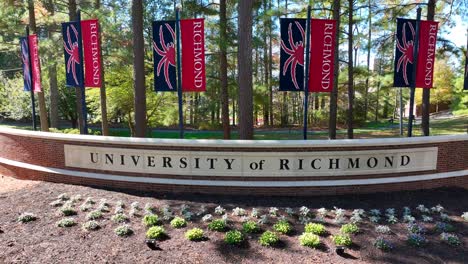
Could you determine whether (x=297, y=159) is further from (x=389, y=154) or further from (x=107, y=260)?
(x=107, y=260)

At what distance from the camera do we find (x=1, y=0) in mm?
14453

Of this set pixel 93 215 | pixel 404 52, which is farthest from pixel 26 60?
pixel 404 52

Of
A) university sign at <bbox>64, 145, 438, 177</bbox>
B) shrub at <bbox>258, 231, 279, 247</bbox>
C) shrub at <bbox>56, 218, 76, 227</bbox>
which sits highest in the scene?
university sign at <bbox>64, 145, 438, 177</bbox>

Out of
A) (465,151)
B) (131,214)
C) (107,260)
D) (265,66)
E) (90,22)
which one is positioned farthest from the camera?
(265,66)

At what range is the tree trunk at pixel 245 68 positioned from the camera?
354 inches

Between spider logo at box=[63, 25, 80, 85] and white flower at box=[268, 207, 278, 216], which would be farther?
spider logo at box=[63, 25, 80, 85]

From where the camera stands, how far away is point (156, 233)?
18.6 feet

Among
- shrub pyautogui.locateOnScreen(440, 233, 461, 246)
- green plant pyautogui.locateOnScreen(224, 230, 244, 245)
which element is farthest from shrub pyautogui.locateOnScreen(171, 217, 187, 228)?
shrub pyautogui.locateOnScreen(440, 233, 461, 246)

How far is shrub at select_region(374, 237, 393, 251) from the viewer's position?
5387mm

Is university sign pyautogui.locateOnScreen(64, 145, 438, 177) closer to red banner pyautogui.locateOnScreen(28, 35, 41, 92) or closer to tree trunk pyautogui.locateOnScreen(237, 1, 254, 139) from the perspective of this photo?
tree trunk pyautogui.locateOnScreen(237, 1, 254, 139)

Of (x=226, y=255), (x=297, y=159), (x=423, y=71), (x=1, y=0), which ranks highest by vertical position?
(x=1, y=0)

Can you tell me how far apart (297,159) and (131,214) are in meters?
3.62

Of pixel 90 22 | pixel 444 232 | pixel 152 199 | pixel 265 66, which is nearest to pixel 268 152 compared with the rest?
pixel 152 199

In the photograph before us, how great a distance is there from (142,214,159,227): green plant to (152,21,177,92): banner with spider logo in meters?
3.65
